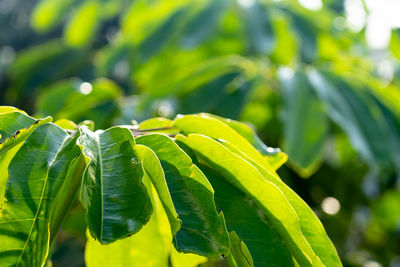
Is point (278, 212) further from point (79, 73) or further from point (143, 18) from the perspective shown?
point (79, 73)

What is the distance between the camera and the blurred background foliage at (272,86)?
1308 mm

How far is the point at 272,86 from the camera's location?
1.45 metres

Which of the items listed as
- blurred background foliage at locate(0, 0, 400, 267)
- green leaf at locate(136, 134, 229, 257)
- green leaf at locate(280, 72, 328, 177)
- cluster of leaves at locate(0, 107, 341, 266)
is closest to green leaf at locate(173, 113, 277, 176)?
cluster of leaves at locate(0, 107, 341, 266)

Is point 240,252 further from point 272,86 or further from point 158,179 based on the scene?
point 272,86

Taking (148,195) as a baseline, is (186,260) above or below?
below

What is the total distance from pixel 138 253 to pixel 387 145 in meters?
0.83

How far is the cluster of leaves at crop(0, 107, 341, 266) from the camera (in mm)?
509

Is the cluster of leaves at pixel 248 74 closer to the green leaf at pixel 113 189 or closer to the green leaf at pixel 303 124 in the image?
the green leaf at pixel 303 124

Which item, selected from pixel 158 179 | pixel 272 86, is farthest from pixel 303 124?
pixel 158 179

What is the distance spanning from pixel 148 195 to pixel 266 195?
12 centimetres

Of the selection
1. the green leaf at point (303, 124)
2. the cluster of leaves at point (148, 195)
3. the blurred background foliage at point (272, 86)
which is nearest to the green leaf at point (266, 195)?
the cluster of leaves at point (148, 195)

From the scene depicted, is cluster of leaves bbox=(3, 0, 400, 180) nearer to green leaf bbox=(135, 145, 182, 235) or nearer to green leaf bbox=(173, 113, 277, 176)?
green leaf bbox=(173, 113, 277, 176)

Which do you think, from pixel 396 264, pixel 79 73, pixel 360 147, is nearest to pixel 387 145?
pixel 360 147

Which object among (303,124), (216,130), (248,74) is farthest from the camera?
(248,74)
